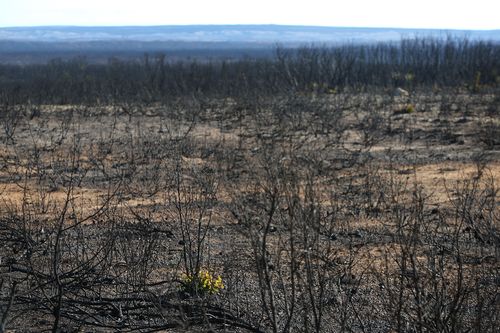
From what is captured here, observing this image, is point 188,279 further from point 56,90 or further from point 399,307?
point 56,90

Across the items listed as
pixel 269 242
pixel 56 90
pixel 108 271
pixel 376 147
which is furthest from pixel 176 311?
pixel 56 90

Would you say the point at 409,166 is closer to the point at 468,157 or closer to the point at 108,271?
the point at 468,157

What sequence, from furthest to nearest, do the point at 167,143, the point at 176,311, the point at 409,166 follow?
the point at 167,143 → the point at 409,166 → the point at 176,311

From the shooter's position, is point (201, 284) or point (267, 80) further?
point (267, 80)

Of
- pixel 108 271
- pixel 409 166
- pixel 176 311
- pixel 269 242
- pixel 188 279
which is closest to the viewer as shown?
pixel 176 311

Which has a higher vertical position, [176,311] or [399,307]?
[399,307]

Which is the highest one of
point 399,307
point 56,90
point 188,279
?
point 399,307

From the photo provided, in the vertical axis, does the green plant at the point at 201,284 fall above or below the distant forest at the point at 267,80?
above

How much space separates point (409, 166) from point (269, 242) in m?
6.14

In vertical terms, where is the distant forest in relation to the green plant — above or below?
below

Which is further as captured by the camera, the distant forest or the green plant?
the distant forest

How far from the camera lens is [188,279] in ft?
20.2

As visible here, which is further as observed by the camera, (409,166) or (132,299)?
(409,166)

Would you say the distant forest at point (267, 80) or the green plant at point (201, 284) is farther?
the distant forest at point (267, 80)
